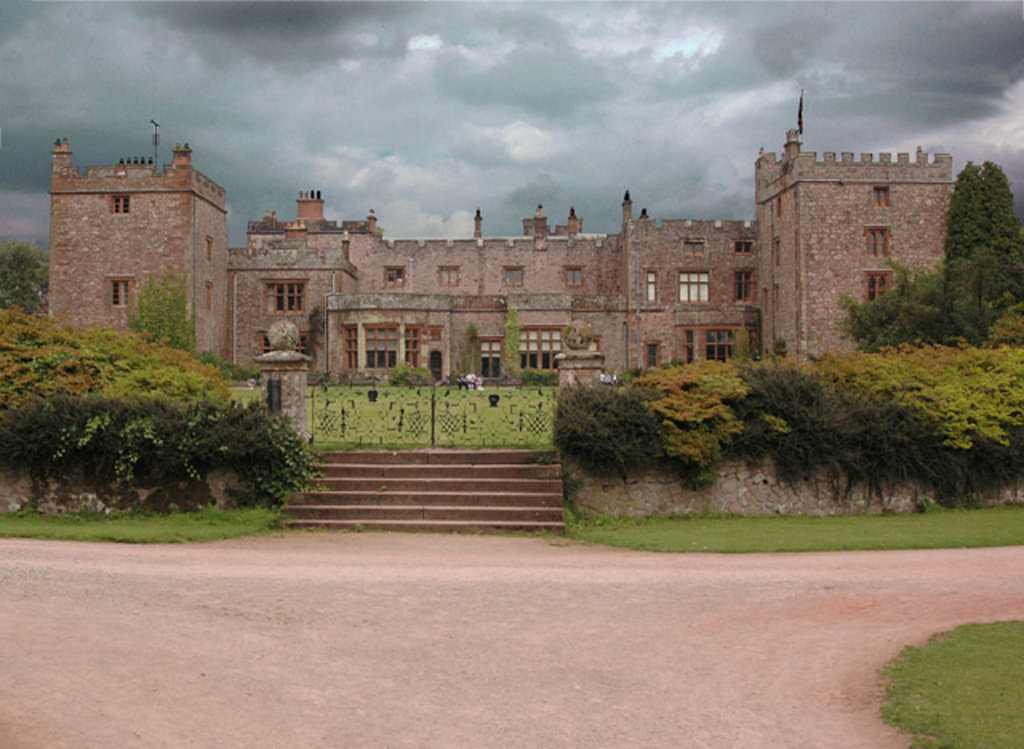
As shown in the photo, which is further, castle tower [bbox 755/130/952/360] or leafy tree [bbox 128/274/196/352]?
castle tower [bbox 755/130/952/360]

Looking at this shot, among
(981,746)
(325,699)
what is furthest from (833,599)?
(325,699)

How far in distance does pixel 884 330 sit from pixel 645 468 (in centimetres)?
1479

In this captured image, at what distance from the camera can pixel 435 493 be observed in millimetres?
15102

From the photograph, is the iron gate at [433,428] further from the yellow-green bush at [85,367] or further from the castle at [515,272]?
the castle at [515,272]

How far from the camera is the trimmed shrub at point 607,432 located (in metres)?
15.4

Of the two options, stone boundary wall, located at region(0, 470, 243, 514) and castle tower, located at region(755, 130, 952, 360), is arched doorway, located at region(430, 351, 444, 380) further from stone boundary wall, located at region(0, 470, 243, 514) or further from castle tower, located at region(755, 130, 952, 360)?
stone boundary wall, located at region(0, 470, 243, 514)

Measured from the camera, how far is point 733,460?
16.1m

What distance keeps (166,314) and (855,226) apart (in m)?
30.3

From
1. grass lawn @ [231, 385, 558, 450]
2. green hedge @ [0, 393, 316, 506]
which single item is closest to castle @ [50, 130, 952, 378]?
grass lawn @ [231, 385, 558, 450]

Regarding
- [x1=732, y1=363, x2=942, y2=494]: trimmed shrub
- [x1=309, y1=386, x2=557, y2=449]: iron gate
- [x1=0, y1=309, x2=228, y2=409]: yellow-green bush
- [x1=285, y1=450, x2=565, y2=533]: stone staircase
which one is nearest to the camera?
→ [x1=285, y1=450, x2=565, y2=533]: stone staircase

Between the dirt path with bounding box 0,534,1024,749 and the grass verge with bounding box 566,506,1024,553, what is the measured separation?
69 centimetres

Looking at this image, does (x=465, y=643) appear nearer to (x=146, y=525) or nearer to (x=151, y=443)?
(x=146, y=525)

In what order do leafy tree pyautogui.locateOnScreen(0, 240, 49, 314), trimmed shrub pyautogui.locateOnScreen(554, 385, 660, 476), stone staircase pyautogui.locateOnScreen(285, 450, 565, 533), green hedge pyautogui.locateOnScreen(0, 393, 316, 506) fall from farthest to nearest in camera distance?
leafy tree pyautogui.locateOnScreen(0, 240, 49, 314), trimmed shrub pyautogui.locateOnScreen(554, 385, 660, 476), green hedge pyautogui.locateOnScreen(0, 393, 316, 506), stone staircase pyautogui.locateOnScreen(285, 450, 565, 533)

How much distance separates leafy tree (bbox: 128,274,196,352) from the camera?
3888cm
